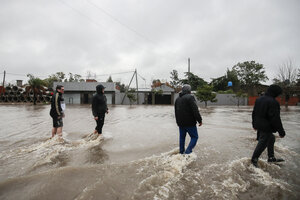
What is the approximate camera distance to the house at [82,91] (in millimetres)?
31984

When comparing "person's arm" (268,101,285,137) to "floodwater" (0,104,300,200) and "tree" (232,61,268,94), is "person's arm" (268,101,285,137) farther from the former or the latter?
"tree" (232,61,268,94)

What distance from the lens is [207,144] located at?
4.50 metres

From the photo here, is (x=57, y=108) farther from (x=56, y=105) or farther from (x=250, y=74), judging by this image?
(x=250, y=74)

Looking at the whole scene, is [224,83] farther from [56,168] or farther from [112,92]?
[56,168]

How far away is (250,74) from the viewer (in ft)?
154

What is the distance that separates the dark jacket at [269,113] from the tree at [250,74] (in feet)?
161

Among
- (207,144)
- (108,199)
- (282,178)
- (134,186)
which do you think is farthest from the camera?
(207,144)

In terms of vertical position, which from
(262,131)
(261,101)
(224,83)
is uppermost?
(224,83)

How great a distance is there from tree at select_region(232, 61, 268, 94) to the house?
1473 inches

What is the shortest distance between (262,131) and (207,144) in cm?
171

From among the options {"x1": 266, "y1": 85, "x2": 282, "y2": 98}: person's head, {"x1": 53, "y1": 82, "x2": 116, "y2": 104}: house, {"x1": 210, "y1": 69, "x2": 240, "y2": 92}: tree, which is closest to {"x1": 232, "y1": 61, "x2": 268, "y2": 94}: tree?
{"x1": 210, "y1": 69, "x2": 240, "y2": 92}: tree

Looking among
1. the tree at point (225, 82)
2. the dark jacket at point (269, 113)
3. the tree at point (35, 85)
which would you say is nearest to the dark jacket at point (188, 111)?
the dark jacket at point (269, 113)

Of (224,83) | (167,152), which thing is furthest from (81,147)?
(224,83)

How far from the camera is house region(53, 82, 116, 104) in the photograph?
31984 millimetres
